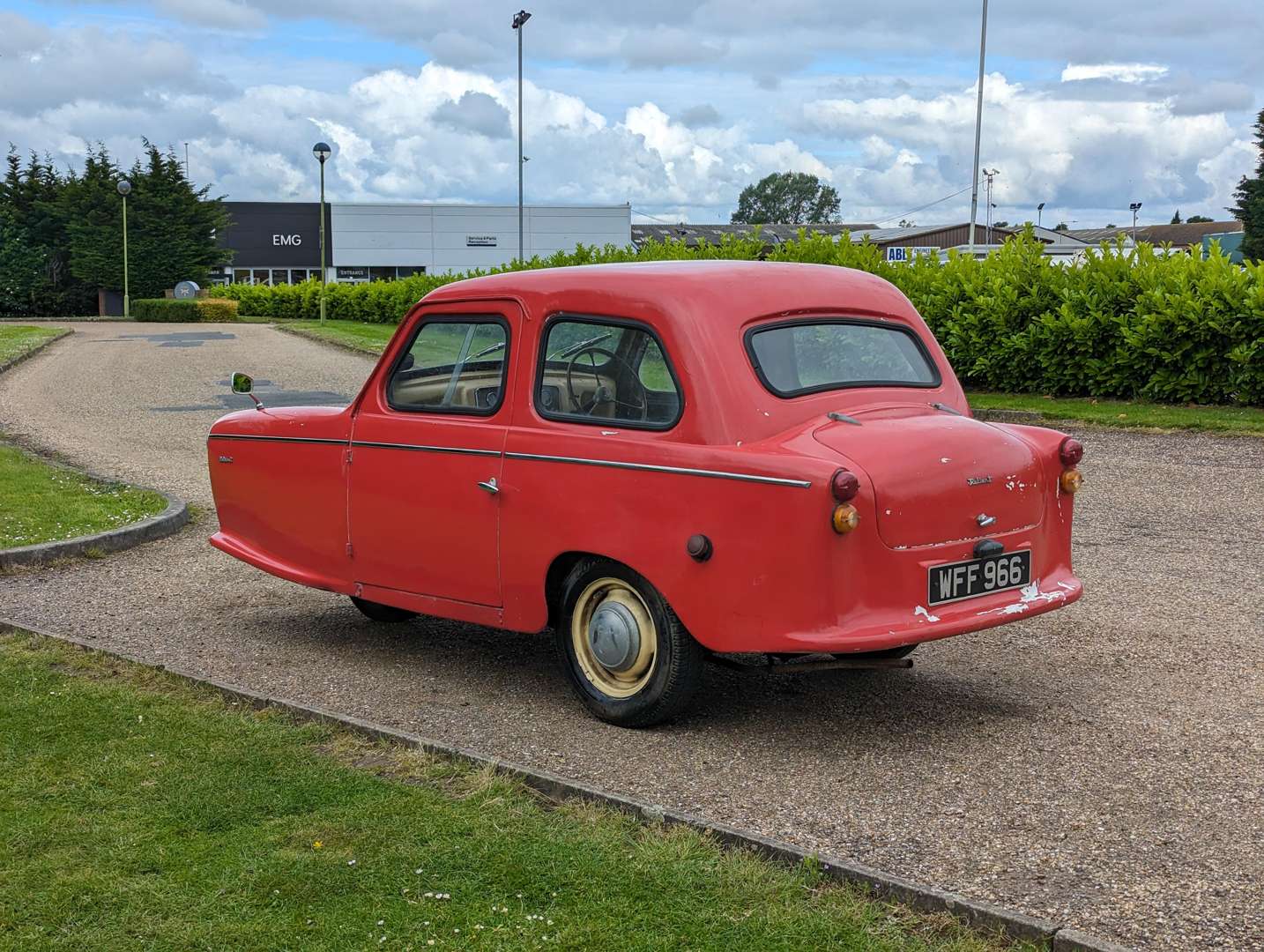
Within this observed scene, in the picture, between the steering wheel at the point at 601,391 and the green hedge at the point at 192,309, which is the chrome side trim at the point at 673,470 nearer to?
the steering wheel at the point at 601,391

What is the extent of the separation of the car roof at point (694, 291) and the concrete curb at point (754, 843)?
180cm

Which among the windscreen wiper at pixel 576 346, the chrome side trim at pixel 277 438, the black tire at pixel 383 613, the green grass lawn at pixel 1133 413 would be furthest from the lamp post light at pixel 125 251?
the windscreen wiper at pixel 576 346

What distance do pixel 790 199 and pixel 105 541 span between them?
15172 centimetres

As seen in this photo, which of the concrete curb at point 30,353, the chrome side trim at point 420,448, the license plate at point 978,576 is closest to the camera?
the license plate at point 978,576

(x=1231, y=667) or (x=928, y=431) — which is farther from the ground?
(x=928, y=431)

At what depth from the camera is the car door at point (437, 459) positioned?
582 centimetres

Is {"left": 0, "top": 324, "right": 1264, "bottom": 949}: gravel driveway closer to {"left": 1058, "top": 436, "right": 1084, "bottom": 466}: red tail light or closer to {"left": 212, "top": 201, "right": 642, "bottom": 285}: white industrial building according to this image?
{"left": 1058, "top": 436, "right": 1084, "bottom": 466}: red tail light

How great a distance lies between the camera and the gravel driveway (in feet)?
13.3

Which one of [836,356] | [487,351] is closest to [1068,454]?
[836,356]

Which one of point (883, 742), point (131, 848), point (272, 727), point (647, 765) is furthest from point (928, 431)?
point (131, 848)

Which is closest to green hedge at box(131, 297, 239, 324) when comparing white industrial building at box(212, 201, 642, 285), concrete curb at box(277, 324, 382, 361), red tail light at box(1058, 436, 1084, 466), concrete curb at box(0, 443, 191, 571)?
concrete curb at box(277, 324, 382, 361)

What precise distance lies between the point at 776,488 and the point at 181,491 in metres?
7.85

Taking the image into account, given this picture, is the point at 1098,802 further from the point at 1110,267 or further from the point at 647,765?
the point at 1110,267

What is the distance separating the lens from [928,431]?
5.17 metres
